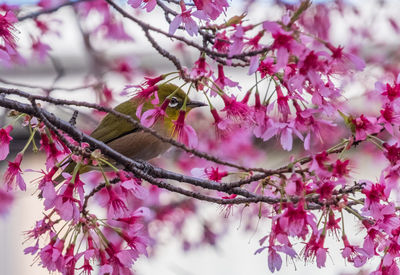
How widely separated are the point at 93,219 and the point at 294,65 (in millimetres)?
683

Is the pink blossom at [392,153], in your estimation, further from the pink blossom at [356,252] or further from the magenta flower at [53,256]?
the magenta flower at [53,256]

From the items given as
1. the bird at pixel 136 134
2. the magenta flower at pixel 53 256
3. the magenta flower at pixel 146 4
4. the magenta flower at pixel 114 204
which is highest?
the bird at pixel 136 134

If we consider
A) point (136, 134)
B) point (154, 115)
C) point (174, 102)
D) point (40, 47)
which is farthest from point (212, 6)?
point (40, 47)

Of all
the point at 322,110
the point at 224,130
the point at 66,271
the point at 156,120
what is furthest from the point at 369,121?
the point at 66,271

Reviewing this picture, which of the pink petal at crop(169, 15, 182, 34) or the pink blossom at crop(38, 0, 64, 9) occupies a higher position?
the pink blossom at crop(38, 0, 64, 9)

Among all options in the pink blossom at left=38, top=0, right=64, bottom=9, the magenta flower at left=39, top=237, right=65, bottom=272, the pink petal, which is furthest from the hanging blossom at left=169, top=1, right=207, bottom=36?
the pink blossom at left=38, top=0, right=64, bottom=9

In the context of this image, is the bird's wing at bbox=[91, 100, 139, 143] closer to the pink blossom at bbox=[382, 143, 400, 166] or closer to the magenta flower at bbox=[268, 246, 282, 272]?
the magenta flower at bbox=[268, 246, 282, 272]

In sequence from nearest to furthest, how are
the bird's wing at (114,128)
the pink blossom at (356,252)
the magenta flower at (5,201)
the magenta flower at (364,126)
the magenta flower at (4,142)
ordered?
the magenta flower at (364,126) → the pink blossom at (356,252) → the magenta flower at (4,142) → the bird's wing at (114,128) → the magenta flower at (5,201)

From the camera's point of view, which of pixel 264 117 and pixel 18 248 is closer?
pixel 264 117

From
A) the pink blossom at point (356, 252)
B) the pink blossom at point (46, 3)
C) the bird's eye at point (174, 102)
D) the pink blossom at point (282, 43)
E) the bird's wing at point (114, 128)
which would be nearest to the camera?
the pink blossom at point (282, 43)

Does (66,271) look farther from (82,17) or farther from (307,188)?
(82,17)

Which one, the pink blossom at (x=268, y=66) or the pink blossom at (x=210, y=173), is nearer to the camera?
the pink blossom at (x=268, y=66)

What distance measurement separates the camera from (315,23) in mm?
3943

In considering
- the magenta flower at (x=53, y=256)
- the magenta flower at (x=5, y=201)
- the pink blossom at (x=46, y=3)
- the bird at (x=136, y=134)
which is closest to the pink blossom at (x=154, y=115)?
the magenta flower at (x=53, y=256)
